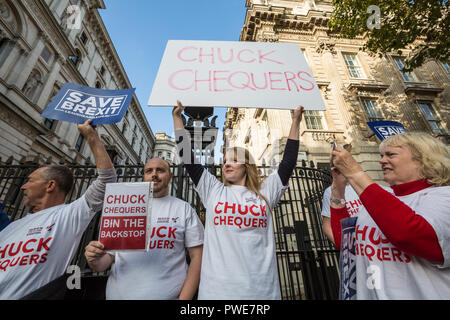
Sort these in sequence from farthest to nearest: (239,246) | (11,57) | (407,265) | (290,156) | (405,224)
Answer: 1. (11,57)
2. (290,156)
3. (239,246)
4. (407,265)
5. (405,224)

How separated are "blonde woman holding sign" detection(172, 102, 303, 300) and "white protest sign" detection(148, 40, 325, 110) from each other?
0.73ft

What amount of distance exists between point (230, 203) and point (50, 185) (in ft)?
5.83

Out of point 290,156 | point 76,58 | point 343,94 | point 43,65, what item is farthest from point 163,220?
point 76,58

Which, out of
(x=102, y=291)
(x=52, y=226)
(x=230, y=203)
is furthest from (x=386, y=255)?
(x=102, y=291)

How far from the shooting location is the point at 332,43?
13.6 meters

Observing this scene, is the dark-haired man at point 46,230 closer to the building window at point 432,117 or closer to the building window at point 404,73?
the building window at point 432,117

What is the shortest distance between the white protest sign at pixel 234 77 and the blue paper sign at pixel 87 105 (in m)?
0.36

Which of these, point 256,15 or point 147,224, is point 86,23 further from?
point 147,224

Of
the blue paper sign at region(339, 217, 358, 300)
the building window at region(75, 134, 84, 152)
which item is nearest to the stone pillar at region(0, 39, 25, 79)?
the building window at region(75, 134, 84, 152)

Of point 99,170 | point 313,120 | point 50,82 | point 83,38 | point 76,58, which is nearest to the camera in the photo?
point 99,170

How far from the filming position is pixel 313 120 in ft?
37.5

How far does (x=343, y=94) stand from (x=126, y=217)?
1413cm

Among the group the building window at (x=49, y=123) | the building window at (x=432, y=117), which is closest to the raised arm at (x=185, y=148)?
the building window at (x=432, y=117)

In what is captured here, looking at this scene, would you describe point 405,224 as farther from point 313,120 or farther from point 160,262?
point 313,120
